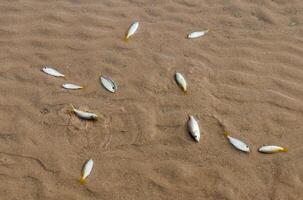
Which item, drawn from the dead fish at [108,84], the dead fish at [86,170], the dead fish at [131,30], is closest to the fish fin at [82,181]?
the dead fish at [86,170]

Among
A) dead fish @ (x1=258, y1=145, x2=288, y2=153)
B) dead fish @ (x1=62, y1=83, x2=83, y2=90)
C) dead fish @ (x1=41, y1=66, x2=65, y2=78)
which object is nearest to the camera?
dead fish @ (x1=258, y1=145, x2=288, y2=153)

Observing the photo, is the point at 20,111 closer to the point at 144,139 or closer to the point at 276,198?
the point at 144,139

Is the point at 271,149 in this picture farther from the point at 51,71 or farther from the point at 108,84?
the point at 51,71

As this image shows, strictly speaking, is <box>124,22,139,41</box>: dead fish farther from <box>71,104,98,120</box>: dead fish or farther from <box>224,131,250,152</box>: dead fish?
<box>224,131,250,152</box>: dead fish

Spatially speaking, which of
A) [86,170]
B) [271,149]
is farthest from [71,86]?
[271,149]

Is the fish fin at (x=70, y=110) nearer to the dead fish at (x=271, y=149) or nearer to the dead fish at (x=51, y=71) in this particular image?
the dead fish at (x=51, y=71)

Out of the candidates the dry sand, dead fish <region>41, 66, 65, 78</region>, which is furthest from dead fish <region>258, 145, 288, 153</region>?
dead fish <region>41, 66, 65, 78</region>
